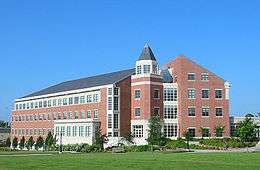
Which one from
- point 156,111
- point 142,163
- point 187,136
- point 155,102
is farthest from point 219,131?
point 142,163

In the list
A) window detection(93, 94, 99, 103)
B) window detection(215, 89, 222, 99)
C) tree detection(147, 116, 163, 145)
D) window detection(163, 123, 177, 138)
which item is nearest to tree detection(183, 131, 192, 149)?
window detection(163, 123, 177, 138)

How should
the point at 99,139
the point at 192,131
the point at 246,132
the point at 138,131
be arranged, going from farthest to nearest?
the point at 192,131, the point at 138,131, the point at 99,139, the point at 246,132

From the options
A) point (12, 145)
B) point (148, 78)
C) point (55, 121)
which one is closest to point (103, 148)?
A: point (148, 78)

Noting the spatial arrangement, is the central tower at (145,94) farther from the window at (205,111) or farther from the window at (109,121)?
the window at (205,111)

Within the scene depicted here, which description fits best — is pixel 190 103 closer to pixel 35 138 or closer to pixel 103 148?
pixel 103 148

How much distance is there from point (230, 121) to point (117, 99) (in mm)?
18049

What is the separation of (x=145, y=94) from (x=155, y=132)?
6.75 m

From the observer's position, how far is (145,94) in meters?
65.4

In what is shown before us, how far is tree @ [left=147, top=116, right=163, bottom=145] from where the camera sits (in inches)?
2368

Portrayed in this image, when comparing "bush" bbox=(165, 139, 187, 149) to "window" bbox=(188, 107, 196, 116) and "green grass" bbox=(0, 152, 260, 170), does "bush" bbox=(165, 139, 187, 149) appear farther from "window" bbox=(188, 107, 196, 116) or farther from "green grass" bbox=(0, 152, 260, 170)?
"green grass" bbox=(0, 152, 260, 170)

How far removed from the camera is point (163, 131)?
65062 mm

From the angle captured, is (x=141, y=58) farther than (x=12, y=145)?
No

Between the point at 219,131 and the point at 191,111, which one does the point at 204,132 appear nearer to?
the point at 219,131

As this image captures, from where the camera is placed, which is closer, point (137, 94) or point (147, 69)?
point (147, 69)
